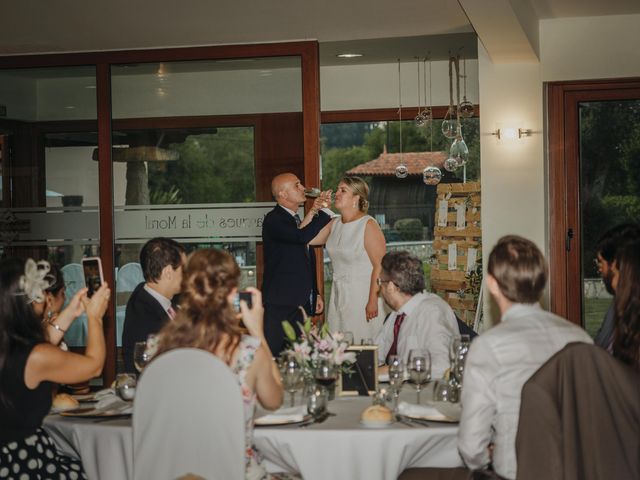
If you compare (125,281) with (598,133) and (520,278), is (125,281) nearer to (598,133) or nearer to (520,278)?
(598,133)

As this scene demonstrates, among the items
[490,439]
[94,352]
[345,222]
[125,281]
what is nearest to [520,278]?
[490,439]

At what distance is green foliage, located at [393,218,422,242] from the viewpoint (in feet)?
43.3

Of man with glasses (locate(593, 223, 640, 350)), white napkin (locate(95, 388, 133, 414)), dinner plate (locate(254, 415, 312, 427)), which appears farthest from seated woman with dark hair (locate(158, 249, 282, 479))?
man with glasses (locate(593, 223, 640, 350))

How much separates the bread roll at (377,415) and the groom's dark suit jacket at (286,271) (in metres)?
3.15


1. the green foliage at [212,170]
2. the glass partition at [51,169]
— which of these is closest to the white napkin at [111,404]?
the green foliage at [212,170]

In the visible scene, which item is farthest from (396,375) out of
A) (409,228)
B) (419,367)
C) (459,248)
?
(409,228)

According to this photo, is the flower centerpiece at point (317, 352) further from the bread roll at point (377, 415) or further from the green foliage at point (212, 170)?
the green foliage at point (212, 170)

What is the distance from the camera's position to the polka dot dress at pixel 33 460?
310 centimetres

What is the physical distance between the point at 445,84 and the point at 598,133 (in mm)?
2317

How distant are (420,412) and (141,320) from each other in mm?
1543

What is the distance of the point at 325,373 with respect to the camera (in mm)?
3395

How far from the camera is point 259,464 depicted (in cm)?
315

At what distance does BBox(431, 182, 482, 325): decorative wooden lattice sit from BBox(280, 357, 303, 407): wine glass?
5.14m

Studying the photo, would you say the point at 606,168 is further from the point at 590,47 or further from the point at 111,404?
the point at 111,404
